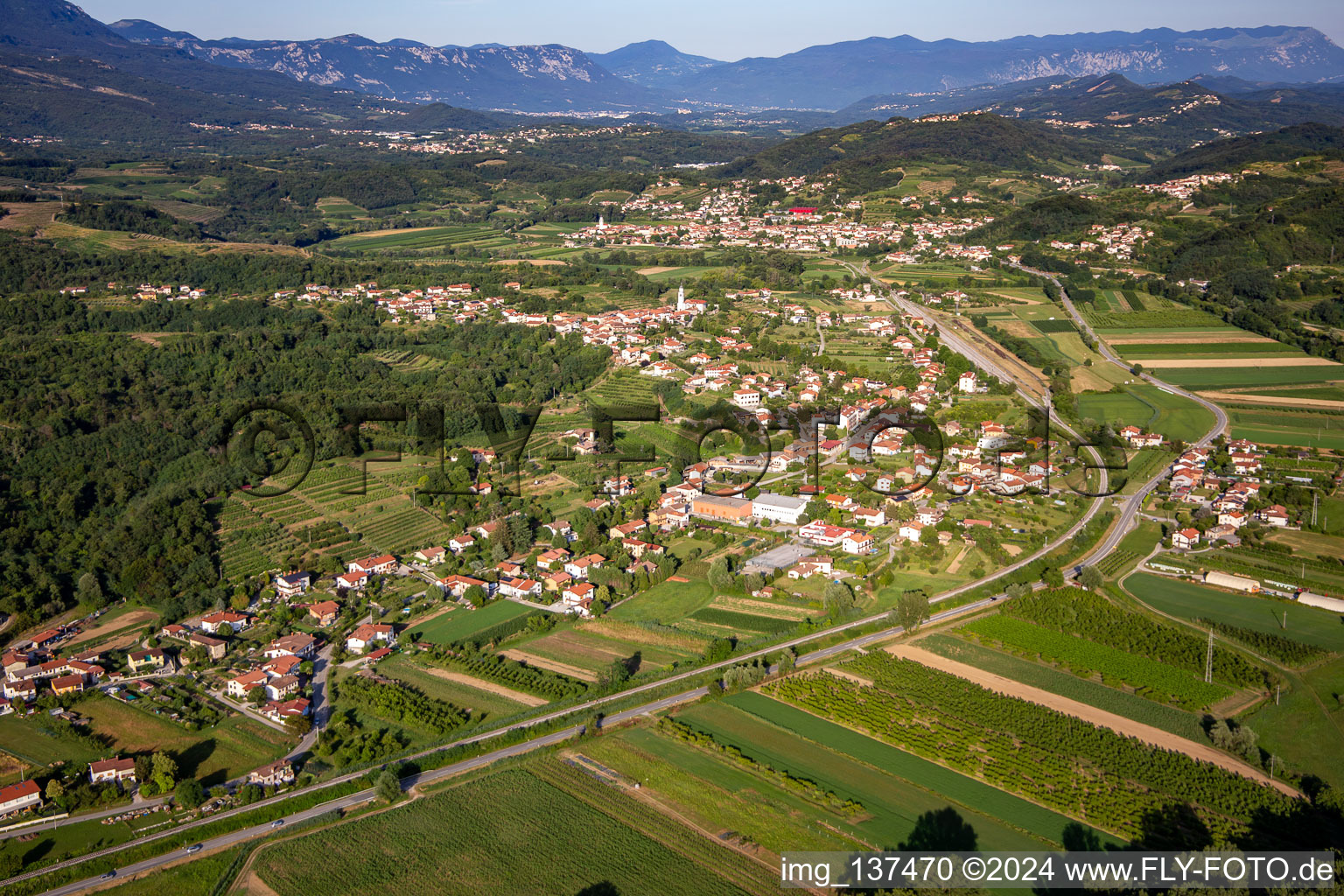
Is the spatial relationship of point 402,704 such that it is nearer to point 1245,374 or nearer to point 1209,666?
point 1209,666

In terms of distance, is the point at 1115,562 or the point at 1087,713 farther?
the point at 1115,562

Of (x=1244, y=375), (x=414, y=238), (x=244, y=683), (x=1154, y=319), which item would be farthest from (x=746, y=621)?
(x=414, y=238)

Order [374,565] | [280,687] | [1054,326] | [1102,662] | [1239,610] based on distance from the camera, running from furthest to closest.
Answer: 1. [1054,326]
2. [374,565]
3. [1239,610]
4. [1102,662]
5. [280,687]

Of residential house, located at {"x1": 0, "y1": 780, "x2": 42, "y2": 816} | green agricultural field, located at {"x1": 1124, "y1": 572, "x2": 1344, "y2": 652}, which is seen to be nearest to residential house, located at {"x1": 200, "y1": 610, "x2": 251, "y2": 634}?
residential house, located at {"x1": 0, "y1": 780, "x2": 42, "y2": 816}

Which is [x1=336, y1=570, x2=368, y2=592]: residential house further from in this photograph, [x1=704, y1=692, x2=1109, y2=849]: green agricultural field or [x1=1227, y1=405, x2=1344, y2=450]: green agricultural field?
[x1=1227, y1=405, x2=1344, y2=450]: green agricultural field

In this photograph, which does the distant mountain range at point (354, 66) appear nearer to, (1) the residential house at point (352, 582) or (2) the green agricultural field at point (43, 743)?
(1) the residential house at point (352, 582)

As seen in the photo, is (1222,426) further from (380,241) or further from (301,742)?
(380,241)

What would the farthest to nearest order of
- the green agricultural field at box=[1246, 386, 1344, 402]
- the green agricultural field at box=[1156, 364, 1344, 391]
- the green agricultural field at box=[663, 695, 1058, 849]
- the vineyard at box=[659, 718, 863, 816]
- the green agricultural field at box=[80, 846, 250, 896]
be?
the green agricultural field at box=[1156, 364, 1344, 391] < the green agricultural field at box=[1246, 386, 1344, 402] < the vineyard at box=[659, 718, 863, 816] < the green agricultural field at box=[663, 695, 1058, 849] < the green agricultural field at box=[80, 846, 250, 896]
